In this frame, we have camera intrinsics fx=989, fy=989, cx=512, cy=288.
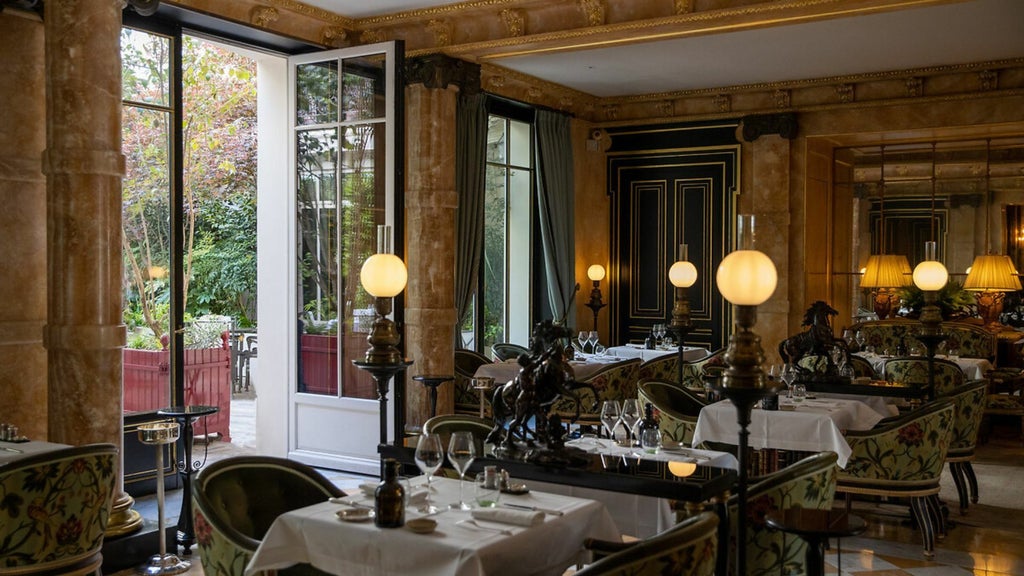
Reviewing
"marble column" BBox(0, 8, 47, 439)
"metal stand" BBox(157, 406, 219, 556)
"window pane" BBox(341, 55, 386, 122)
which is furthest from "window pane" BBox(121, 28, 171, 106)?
"metal stand" BBox(157, 406, 219, 556)

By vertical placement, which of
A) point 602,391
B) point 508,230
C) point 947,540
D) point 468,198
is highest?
point 468,198

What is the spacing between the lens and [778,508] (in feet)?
11.8

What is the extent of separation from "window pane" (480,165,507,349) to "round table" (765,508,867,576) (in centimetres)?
695

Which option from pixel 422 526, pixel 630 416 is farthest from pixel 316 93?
pixel 422 526

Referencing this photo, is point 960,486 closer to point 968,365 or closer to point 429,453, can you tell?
point 968,365

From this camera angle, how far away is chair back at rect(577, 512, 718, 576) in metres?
2.60

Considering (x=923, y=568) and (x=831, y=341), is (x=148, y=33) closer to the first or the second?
(x=831, y=341)

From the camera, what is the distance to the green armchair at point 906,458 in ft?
17.0

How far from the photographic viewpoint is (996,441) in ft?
30.1

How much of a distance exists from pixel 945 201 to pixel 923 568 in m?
6.48

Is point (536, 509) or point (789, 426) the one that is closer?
point (536, 509)

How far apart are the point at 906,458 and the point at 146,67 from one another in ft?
16.7

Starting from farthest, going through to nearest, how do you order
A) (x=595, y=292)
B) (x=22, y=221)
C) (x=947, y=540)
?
(x=595, y=292), (x=947, y=540), (x=22, y=221)

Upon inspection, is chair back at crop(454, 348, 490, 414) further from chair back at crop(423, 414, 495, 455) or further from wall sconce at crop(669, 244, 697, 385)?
chair back at crop(423, 414, 495, 455)
